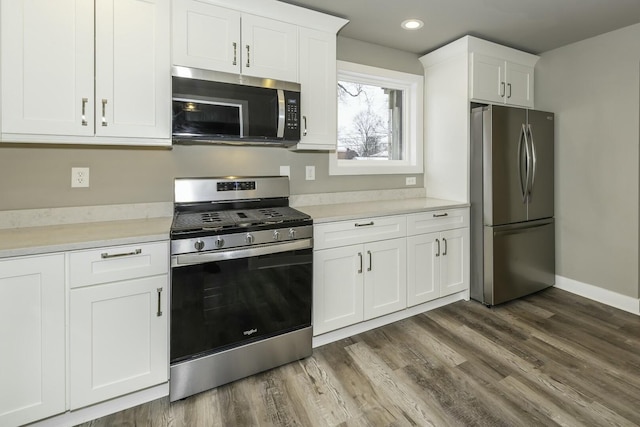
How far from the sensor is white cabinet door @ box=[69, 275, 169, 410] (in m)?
1.56

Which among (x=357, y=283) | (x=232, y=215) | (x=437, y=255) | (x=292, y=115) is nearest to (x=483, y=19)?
(x=292, y=115)

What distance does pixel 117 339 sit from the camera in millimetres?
1632

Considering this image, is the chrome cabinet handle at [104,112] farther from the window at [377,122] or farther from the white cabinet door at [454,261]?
the white cabinet door at [454,261]

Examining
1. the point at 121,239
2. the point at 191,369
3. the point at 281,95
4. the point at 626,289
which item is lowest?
the point at 191,369

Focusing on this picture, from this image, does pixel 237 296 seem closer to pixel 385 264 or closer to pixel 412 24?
pixel 385 264

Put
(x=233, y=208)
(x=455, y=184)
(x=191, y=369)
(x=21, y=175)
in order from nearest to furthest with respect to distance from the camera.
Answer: (x=191, y=369), (x=21, y=175), (x=233, y=208), (x=455, y=184)

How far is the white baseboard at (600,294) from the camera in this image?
2.84 metres

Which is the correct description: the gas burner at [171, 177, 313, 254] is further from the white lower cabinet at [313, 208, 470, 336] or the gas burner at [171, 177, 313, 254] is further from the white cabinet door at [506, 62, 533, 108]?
the white cabinet door at [506, 62, 533, 108]

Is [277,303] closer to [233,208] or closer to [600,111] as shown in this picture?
[233,208]

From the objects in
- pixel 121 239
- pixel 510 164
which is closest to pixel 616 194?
pixel 510 164

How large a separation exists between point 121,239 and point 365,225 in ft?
4.88

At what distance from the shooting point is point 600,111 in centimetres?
296

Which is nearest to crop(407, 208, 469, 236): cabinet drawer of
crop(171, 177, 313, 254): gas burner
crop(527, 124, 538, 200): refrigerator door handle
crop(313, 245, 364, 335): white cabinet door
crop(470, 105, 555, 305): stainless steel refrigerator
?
crop(470, 105, 555, 305): stainless steel refrigerator

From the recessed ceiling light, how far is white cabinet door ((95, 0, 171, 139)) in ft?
5.68
